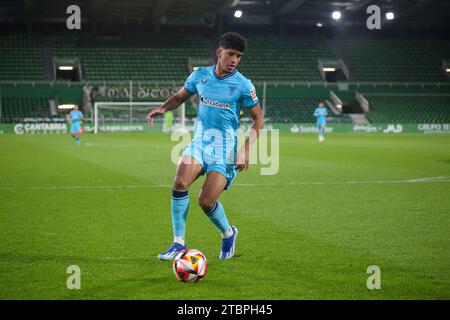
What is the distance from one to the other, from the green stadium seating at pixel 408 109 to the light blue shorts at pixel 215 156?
143ft

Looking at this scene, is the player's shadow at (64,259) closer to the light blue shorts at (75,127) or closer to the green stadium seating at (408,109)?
the light blue shorts at (75,127)

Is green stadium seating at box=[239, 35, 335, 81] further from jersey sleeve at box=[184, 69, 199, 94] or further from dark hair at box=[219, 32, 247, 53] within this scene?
dark hair at box=[219, 32, 247, 53]

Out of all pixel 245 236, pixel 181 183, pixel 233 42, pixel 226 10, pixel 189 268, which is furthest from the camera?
pixel 226 10

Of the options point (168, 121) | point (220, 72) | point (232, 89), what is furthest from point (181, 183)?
point (168, 121)

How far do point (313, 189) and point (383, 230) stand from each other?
15.3 ft

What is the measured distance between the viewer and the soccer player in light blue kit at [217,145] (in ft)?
22.3

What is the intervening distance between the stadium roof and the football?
4205 cm

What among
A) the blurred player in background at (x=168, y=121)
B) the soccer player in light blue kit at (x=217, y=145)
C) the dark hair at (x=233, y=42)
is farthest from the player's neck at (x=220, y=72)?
the blurred player in background at (x=168, y=121)

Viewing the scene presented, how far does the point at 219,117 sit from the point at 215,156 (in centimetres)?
43

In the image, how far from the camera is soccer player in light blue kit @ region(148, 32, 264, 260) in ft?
22.3

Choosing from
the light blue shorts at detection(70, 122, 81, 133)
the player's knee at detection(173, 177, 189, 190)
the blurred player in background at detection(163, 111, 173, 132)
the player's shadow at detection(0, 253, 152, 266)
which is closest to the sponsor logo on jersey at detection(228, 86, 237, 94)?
the player's knee at detection(173, 177, 189, 190)

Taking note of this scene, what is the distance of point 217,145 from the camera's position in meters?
6.96

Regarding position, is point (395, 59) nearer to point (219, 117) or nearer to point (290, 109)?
point (290, 109)

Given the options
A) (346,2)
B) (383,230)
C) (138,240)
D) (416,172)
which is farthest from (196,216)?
(346,2)
